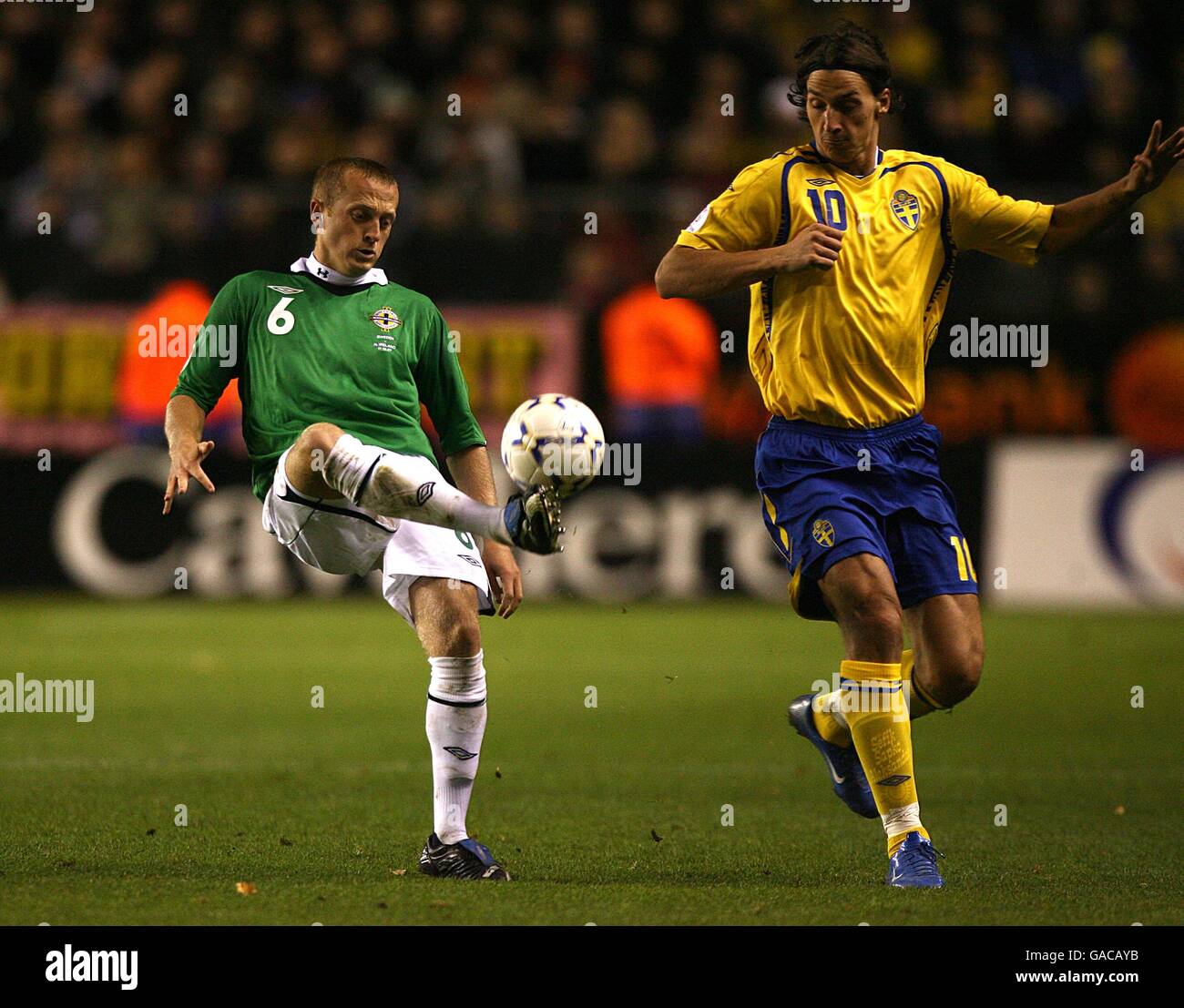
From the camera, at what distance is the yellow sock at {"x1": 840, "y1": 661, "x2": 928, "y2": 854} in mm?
5363

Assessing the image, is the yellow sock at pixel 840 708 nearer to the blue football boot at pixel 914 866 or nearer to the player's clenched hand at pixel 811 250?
the blue football boot at pixel 914 866

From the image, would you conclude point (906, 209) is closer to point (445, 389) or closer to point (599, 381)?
point (445, 389)

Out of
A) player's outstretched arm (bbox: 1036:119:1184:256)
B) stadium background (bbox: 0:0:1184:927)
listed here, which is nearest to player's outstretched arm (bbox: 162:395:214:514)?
stadium background (bbox: 0:0:1184:927)

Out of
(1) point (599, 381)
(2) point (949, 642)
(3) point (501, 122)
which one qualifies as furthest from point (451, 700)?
(3) point (501, 122)

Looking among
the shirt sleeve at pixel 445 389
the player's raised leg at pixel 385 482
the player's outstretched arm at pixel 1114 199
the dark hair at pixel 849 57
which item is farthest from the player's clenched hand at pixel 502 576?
the player's outstretched arm at pixel 1114 199

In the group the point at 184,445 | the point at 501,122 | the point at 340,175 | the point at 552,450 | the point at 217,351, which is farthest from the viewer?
the point at 501,122

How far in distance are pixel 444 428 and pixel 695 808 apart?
1872 mm

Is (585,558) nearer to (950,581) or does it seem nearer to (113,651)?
(113,651)

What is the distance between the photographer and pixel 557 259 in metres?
14.3

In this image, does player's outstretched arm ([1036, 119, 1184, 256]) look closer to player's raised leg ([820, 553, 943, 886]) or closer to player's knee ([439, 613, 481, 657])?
player's raised leg ([820, 553, 943, 886])

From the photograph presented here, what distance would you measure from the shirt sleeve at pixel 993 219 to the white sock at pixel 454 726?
201cm

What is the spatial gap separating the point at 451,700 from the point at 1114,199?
253 centimetres

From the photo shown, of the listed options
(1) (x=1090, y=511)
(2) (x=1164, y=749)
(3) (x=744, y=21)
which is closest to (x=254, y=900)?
(2) (x=1164, y=749)

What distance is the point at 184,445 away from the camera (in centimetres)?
554
